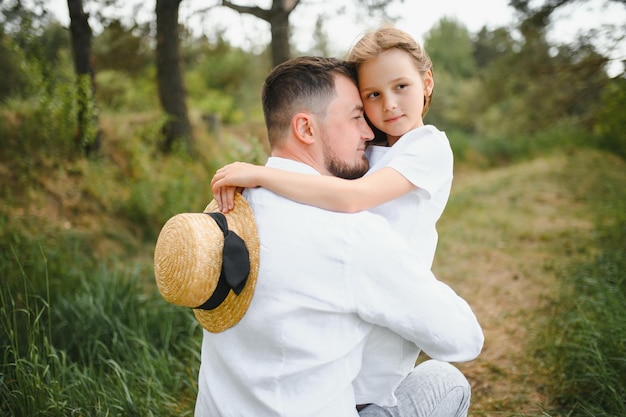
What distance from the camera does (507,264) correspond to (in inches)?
215

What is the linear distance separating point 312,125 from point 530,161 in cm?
1270

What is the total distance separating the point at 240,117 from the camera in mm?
14773

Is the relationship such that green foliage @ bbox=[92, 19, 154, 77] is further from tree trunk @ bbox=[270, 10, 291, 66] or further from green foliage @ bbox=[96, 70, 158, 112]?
tree trunk @ bbox=[270, 10, 291, 66]

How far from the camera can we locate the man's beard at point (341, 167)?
168cm

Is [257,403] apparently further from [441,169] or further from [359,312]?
[441,169]

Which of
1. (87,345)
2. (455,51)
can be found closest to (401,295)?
(87,345)

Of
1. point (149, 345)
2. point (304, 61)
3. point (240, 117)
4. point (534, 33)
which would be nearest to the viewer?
point (304, 61)

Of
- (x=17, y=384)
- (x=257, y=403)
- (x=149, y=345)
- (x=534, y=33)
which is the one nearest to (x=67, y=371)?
(x=17, y=384)

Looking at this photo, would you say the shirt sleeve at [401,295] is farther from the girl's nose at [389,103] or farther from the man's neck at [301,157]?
the girl's nose at [389,103]

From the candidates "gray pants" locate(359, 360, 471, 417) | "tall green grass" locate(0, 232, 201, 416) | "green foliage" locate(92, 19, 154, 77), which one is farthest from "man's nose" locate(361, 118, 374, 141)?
"green foliage" locate(92, 19, 154, 77)

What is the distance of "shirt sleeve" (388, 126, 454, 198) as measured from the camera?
5.42 ft

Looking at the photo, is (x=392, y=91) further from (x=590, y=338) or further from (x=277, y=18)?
(x=277, y=18)

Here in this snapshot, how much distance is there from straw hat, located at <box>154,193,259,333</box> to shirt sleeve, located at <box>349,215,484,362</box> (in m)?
0.31

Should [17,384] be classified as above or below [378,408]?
below
